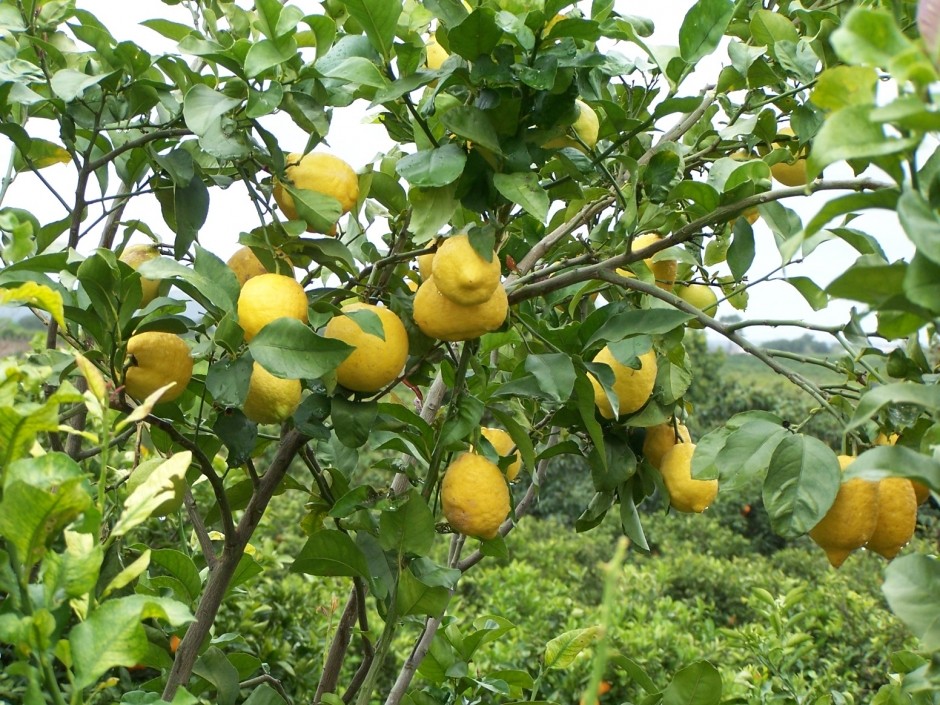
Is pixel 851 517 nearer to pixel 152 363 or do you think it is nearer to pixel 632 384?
pixel 632 384

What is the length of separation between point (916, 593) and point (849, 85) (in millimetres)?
297

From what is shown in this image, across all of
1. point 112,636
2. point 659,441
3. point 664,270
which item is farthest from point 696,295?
point 112,636

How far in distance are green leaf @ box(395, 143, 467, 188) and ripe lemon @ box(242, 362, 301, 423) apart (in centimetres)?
21

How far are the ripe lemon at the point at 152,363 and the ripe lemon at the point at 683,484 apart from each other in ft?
1.69

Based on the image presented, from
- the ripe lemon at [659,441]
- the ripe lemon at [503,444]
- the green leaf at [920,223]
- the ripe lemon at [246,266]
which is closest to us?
the green leaf at [920,223]

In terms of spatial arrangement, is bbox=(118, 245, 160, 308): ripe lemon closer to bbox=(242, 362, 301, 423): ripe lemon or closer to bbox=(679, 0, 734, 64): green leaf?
bbox=(242, 362, 301, 423): ripe lemon

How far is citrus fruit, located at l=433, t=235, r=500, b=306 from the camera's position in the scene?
75cm

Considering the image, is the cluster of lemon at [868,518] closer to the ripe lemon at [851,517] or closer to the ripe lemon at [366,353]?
the ripe lemon at [851,517]

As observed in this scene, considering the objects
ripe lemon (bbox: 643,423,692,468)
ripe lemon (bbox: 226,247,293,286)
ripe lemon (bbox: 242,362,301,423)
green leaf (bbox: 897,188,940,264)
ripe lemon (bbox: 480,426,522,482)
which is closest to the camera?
green leaf (bbox: 897,188,940,264)

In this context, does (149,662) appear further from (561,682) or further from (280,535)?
(280,535)

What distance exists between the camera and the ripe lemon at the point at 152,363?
78 centimetres

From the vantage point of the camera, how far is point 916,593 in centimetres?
53

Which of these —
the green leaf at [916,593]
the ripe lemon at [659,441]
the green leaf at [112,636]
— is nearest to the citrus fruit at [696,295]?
the ripe lemon at [659,441]

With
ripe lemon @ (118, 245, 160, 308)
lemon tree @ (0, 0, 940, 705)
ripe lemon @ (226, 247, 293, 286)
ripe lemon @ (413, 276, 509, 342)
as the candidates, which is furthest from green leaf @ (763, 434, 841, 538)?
Answer: ripe lemon @ (118, 245, 160, 308)
